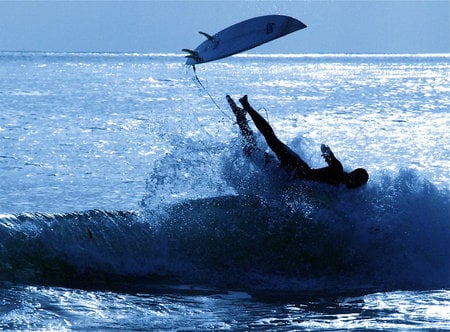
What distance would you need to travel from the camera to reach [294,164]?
13664 millimetres

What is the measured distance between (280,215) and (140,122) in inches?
1199

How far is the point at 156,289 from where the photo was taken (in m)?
12.8

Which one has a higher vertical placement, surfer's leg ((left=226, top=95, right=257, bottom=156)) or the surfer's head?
surfer's leg ((left=226, top=95, right=257, bottom=156))

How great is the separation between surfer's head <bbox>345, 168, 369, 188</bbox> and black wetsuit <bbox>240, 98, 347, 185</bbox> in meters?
0.07

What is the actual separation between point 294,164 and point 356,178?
917 mm

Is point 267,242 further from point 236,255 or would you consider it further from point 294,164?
point 294,164

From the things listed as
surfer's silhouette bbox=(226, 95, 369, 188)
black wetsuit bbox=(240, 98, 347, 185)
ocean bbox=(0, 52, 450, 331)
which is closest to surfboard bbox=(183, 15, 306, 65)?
ocean bbox=(0, 52, 450, 331)

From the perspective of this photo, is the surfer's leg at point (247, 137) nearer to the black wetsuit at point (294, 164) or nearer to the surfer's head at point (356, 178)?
the black wetsuit at point (294, 164)

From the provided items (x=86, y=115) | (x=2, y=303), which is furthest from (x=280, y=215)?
(x=86, y=115)

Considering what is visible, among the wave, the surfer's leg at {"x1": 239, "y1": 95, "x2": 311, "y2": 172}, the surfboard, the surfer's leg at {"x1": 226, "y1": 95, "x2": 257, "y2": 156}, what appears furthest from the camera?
the surfboard

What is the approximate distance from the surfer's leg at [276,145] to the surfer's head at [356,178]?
611 millimetres

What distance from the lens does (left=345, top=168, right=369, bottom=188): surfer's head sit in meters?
13.5

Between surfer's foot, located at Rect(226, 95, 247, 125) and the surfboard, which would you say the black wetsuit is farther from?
the surfboard

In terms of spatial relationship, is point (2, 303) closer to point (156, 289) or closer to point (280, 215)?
point (156, 289)
